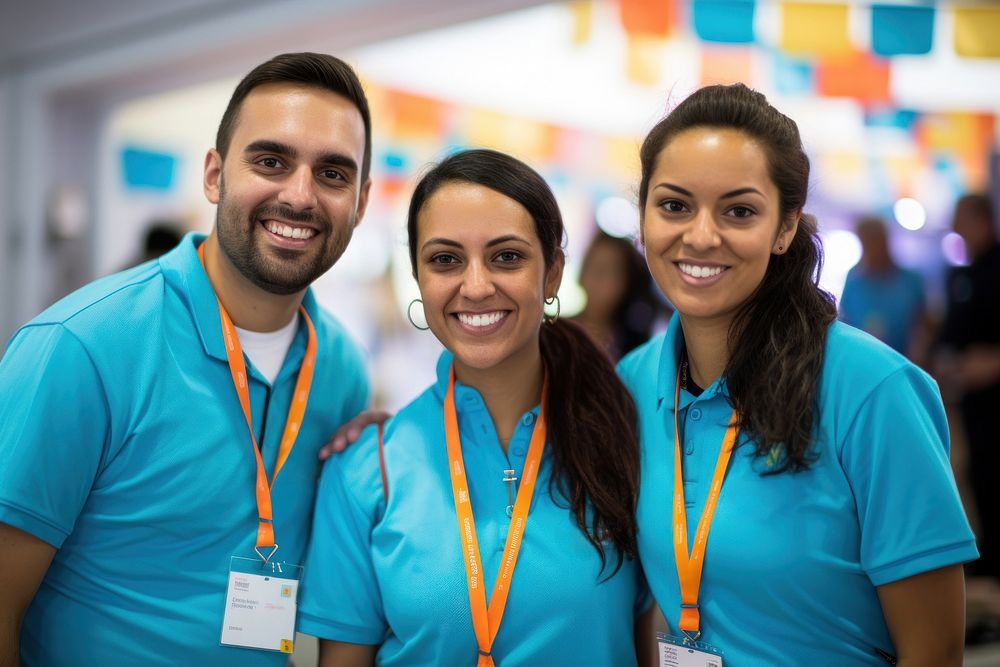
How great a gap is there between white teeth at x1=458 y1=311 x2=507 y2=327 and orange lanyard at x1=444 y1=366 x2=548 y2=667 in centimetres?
21

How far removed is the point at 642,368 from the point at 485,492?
0.52 metres

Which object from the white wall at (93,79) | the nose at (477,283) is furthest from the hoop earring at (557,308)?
the white wall at (93,79)

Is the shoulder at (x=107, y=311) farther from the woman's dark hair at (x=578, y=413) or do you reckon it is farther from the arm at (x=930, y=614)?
the arm at (x=930, y=614)

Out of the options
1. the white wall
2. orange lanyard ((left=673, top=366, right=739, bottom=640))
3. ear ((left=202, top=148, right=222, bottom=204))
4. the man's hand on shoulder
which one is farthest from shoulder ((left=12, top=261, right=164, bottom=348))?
the white wall

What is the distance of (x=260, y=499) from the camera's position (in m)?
2.01

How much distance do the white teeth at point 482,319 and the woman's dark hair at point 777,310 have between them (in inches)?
17.0

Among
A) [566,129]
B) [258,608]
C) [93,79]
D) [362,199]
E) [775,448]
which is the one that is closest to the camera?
[775,448]

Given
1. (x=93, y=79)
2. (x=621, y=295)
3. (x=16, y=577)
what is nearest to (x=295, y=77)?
(x=16, y=577)

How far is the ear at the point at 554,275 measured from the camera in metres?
2.12

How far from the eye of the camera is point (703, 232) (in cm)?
178

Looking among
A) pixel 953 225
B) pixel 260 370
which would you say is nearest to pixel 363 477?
pixel 260 370

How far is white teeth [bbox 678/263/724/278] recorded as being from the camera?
1.83 meters

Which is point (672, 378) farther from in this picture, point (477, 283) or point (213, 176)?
point (213, 176)

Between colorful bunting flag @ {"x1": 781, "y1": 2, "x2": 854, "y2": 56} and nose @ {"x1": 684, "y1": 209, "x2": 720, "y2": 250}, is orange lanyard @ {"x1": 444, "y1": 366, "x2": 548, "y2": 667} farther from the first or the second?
colorful bunting flag @ {"x1": 781, "y1": 2, "x2": 854, "y2": 56}
